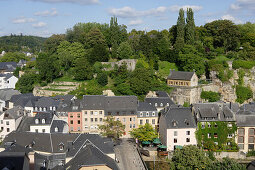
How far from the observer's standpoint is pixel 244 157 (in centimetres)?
4291

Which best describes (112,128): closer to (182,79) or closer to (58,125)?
(58,125)

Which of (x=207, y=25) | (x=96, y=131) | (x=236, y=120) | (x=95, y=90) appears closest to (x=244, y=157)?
(x=236, y=120)

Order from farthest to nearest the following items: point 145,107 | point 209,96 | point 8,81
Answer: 1. point 8,81
2. point 209,96
3. point 145,107

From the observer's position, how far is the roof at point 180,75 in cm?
5741

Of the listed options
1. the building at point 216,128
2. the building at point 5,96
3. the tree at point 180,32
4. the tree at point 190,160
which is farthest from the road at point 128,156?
the tree at point 180,32

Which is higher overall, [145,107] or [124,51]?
[124,51]

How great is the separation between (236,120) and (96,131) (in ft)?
73.8

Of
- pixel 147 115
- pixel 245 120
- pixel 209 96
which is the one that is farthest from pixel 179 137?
pixel 209 96

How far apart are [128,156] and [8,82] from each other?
42649 millimetres

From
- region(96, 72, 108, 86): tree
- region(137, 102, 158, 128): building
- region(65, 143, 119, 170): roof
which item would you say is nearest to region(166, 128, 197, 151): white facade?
region(137, 102, 158, 128): building

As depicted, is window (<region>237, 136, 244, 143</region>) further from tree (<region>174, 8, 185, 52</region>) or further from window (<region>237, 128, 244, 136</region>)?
tree (<region>174, 8, 185, 52</region>)

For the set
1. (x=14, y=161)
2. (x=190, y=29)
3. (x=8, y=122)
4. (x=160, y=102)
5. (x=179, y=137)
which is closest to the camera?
(x=14, y=161)

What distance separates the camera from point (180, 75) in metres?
58.9

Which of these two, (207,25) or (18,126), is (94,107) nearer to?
(18,126)
